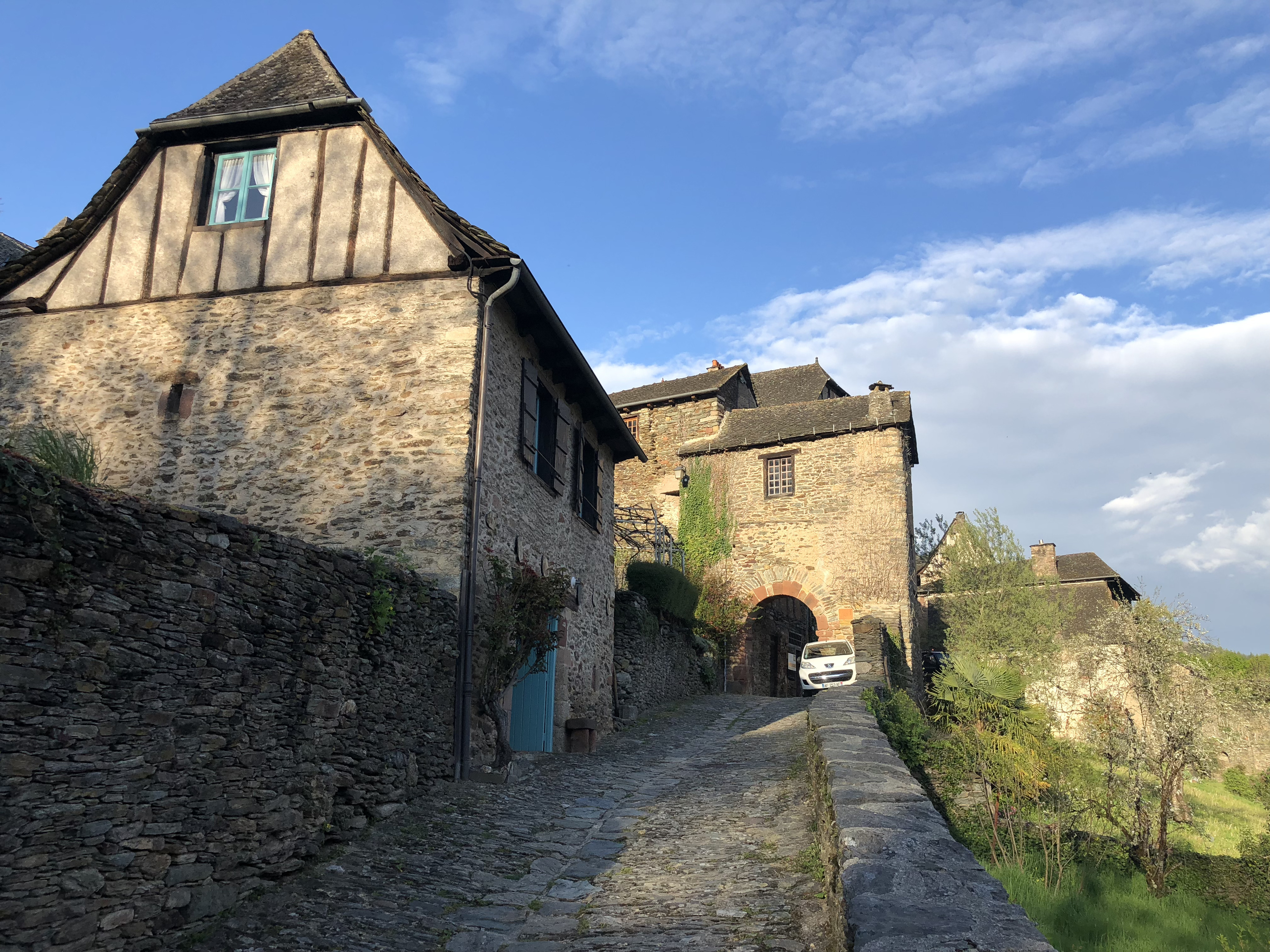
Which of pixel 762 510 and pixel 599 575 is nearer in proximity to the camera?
pixel 599 575

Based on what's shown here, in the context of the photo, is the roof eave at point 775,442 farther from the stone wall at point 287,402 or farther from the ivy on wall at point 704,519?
the stone wall at point 287,402

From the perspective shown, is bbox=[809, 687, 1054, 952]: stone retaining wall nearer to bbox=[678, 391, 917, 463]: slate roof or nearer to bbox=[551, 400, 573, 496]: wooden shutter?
bbox=[551, 400, 573, 496]: wooden shutter

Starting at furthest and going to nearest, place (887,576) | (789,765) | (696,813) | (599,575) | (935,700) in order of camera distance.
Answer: (887,576) → (935,700) → (599,575) → (789,765) → (696,813)

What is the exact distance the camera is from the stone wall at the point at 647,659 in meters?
14.0

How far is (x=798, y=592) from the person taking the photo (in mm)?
22125

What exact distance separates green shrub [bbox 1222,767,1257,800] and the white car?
10.2 meters

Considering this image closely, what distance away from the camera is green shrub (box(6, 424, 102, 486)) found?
7.27 meters

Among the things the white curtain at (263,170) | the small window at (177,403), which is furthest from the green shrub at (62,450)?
the white curtain at (263,170)

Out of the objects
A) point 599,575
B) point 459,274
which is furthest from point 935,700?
point 459,274

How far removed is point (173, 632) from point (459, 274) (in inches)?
214

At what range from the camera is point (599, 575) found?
13219mm

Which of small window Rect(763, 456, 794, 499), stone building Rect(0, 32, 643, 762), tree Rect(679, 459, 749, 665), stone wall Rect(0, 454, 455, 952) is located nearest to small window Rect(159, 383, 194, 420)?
stone building Rect(0, 32, 643, 762)

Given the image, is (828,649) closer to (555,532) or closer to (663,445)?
(663,445)

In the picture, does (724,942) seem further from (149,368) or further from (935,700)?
(935,700)
